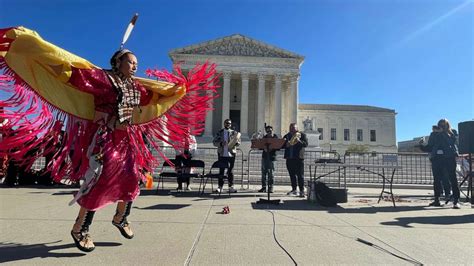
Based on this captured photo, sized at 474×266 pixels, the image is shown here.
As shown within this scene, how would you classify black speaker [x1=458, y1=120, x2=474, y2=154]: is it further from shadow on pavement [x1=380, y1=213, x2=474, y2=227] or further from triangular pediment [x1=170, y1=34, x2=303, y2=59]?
triangular pediment [x1=170, y1=34, x2=303, y2=59]

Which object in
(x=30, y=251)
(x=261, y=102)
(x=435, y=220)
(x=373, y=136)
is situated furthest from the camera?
(x=373, y=136)

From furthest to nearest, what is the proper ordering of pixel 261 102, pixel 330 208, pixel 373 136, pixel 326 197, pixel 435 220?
pixel 373 136
pixel 261 102
pixel 326 197
pixel 330 208
pixel 435 220

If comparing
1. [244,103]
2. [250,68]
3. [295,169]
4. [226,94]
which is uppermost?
[250,68]

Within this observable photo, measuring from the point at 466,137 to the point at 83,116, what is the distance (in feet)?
29.2

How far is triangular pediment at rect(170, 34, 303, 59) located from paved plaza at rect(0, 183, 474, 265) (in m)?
44.4

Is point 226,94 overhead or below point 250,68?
below

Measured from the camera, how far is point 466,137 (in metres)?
8.59

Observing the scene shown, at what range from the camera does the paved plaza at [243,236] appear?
310cm

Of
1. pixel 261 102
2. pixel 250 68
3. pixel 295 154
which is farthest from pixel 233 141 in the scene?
pixel 250 68

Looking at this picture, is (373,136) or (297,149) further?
(373,136)

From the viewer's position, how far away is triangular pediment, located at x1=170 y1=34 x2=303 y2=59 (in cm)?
4897

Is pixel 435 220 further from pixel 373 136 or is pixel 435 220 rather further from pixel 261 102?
pixel 373 136

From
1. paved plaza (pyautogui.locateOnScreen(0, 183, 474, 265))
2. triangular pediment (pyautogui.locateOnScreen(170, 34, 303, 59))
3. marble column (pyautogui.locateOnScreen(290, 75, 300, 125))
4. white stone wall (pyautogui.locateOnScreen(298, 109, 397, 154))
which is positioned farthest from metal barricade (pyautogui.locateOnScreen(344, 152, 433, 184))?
white stone wall (pyautogui.locateOnScreen(298, 109, 397, 154))

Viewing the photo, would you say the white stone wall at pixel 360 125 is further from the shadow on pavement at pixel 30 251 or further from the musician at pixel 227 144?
the shadow on pavement at pixel 30 251
